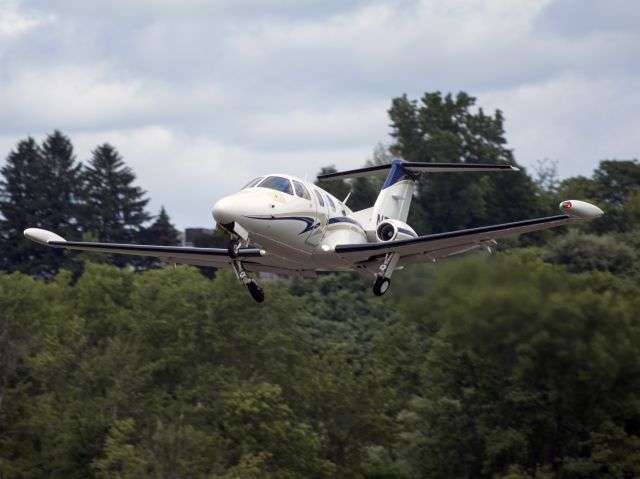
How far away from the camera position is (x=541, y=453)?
5400 centimetres

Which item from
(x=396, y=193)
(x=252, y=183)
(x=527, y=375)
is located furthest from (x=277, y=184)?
(x=527, y=375)

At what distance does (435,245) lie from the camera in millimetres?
30344

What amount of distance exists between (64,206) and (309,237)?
88816 mm

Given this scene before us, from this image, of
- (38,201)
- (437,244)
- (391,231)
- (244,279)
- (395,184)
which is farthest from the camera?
(38,201)

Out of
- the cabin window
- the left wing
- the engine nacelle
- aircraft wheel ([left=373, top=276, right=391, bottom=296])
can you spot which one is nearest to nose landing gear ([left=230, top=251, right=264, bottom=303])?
the left wing

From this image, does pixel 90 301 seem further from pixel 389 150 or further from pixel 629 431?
pixel 389 150

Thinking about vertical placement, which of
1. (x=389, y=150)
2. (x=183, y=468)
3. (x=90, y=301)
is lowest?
(x=183, y=468)

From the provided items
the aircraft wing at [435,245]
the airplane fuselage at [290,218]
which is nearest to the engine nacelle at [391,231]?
the aircraft wing at [435,245]

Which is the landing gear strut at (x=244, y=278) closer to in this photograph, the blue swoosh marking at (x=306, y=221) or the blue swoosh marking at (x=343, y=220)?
the blue swoosh marking at (x=306, y=221)

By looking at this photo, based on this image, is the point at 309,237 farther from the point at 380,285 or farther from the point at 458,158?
the point at 458,158

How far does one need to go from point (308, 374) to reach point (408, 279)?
97.7 feet

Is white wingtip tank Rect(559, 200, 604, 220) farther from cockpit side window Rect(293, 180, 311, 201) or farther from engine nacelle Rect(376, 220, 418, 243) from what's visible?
cockpit side window Rect(293, 180, 311, 201)

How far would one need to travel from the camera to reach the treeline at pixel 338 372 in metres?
48.6

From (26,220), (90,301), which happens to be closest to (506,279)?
(90,301)
